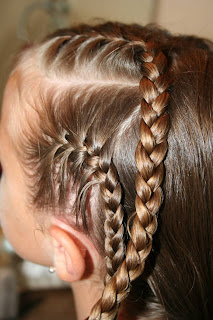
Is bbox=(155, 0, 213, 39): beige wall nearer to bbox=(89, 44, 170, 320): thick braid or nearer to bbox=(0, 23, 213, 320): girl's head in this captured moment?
bbox=(0, 23, 213, 320): girl's head

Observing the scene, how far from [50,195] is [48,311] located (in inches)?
51.3

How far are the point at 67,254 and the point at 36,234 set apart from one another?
0.13m

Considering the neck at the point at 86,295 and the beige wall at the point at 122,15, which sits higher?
the beige wall at the point at 122,15

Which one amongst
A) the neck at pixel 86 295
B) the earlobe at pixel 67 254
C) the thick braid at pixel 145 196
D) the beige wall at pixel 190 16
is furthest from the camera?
the beige wall at pixel 190 16

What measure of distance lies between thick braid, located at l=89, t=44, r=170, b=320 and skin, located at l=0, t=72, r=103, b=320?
0.13m

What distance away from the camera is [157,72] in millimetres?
507

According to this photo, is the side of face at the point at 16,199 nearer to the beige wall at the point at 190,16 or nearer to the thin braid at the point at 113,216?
the thin braid at the point at 113,216

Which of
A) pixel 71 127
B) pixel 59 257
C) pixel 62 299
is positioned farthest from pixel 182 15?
pixel 62 299

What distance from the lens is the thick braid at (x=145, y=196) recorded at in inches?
18.6

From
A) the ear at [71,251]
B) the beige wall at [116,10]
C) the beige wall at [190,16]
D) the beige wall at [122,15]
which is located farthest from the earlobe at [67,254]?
the beige wall at [116,10]

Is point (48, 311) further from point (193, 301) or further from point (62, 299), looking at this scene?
point (193, 301)

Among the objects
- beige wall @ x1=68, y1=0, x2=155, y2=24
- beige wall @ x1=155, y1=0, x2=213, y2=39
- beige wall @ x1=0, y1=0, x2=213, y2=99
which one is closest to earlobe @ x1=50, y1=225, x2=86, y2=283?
beige wall @ x1=0, y1=0, x2=213, y2=99

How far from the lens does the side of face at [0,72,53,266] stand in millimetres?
674

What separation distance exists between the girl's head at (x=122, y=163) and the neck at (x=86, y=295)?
0.13ft
